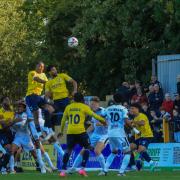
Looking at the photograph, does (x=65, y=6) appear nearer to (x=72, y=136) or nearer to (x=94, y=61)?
(x=94, y=61)

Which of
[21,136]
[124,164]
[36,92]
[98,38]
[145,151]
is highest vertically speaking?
[98,38]

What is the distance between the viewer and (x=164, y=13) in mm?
37219

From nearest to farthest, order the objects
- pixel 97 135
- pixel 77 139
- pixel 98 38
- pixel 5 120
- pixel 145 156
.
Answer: pixel 77 139 < pixel 145 156 < pixel 97 135 < pixel 5 120 < pixel 98 38

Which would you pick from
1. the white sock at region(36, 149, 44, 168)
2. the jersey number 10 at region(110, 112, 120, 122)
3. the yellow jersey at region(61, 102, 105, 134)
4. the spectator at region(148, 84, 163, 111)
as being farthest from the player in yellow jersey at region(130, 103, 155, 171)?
the spectator at region(148, 84, 163, 111)

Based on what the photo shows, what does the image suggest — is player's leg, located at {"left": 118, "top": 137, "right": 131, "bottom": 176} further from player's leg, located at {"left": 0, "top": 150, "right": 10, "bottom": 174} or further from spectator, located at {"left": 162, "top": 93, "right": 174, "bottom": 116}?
spectator, located at {"left": 162, "top": 93, "right": 174, "bottom": 116}

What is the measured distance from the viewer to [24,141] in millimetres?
26578

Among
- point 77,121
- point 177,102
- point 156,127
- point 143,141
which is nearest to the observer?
point 77,121

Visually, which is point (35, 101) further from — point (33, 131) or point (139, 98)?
point (139, 98)

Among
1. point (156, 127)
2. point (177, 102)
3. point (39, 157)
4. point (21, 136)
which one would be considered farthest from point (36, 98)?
point (177, 102)

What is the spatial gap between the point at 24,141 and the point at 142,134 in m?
3.91

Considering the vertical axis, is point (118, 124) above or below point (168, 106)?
below

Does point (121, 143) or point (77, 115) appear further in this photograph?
point (121, 143)

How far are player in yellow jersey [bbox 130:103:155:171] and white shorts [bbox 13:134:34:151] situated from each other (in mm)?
3351

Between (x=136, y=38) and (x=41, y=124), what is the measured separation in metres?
14.3
